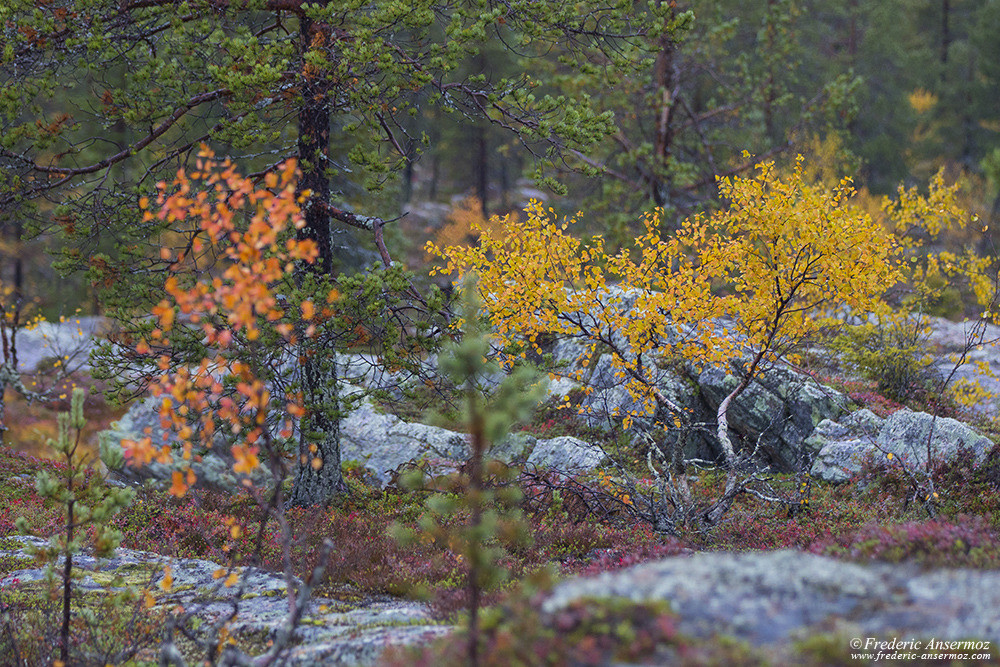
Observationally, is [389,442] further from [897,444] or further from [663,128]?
[663,128]

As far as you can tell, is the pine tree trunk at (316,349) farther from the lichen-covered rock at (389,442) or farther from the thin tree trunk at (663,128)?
the thin tree trunk at (663,128)

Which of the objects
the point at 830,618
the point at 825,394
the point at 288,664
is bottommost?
the point at 288,664

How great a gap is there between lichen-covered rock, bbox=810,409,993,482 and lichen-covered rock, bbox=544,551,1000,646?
19.0 ft

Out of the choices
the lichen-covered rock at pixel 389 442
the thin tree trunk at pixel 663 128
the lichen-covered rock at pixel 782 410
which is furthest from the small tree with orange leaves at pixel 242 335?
the thin tree trunk at pixel 663 128

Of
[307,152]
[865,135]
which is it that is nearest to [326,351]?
[307,152]

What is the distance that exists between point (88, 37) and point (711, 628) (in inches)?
338

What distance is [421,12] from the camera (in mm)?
7066

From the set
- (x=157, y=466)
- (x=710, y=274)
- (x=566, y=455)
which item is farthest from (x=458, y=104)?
(x=157, y=466)

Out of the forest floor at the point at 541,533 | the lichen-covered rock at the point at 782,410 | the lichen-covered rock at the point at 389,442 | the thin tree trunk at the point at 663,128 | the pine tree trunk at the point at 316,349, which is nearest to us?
the forest floor at the point at 541,533

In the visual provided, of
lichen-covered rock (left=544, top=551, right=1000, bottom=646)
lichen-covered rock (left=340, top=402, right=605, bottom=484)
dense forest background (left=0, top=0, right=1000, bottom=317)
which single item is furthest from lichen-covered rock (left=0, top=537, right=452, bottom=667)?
lichen-covered rock (left=340, top=402, right=605, bottom=484)

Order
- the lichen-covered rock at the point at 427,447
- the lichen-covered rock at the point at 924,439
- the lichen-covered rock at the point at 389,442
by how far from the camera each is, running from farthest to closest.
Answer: the lichen-covered rock at the point at 389,442 → the lichen-covered rock at the point at 427,447 → the lichen-covered rock at the point at 924,439

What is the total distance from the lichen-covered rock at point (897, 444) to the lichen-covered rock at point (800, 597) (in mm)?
5781

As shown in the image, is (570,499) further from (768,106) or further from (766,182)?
(768,106)

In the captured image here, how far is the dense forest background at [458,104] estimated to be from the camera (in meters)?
7.44
